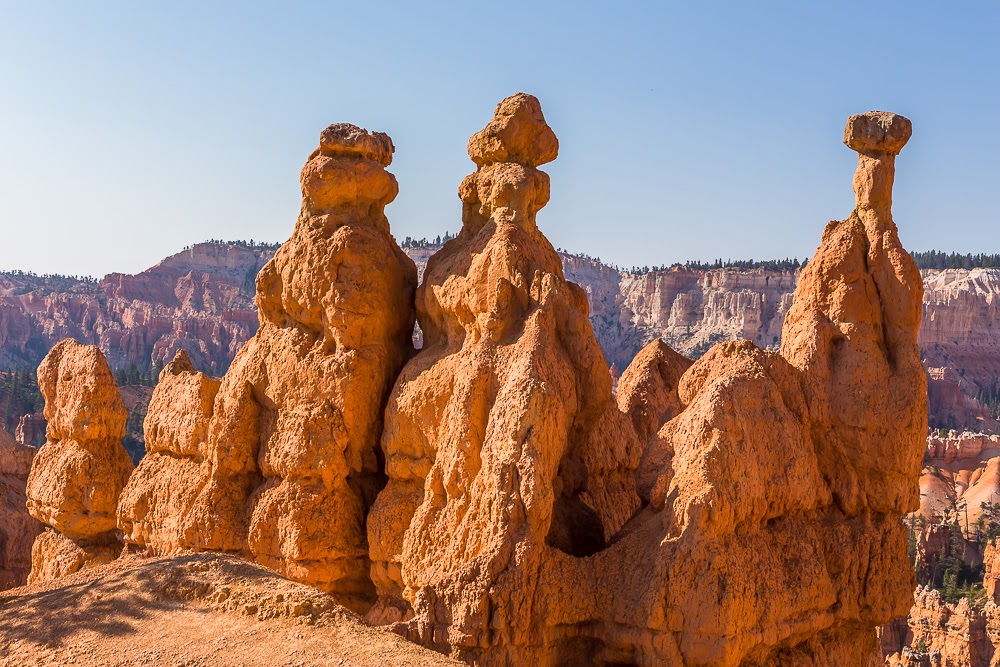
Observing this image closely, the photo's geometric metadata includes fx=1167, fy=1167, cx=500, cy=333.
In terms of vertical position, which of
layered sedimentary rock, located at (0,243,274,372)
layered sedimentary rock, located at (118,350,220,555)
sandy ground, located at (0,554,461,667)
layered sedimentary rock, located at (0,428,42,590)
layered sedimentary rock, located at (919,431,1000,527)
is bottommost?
layered sedimentary rock, located at (919,431,1000,527)

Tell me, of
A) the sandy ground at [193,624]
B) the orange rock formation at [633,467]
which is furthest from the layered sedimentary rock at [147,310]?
the sandy ground at [193,624]

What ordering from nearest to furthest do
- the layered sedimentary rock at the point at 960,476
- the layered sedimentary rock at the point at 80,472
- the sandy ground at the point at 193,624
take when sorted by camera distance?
the sandy ground at the point at 193,624 < the layered sedimentary rock at the point at 80,472 < the layered sedimentary rock at the point at 960,476

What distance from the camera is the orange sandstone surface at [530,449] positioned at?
10.3 meters

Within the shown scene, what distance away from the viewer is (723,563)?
10086 millimetres

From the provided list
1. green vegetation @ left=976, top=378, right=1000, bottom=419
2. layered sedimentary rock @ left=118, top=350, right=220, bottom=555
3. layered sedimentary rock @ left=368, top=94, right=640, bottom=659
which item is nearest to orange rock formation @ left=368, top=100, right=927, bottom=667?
layered sedimentary rock @ left=368, top=94, right=640, bottom=659

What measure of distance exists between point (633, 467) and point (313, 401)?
3656mm

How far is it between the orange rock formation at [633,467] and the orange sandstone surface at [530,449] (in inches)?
1.0

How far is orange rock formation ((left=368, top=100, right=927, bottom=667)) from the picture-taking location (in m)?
10.2

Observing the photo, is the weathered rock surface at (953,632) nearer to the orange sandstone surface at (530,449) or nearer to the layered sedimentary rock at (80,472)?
the orange sandstone surface at (530,449)

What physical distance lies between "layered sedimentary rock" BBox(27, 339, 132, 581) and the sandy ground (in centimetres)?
464

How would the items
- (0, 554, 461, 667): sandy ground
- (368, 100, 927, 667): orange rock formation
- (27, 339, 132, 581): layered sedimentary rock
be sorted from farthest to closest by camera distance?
1. (27, 339, 132, 581): layered sedimentary rock
2. (368, 100, 927, 667): orange rock formation
3. (0, 554, 461, 667): sandy ground

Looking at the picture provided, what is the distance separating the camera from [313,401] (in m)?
13.1

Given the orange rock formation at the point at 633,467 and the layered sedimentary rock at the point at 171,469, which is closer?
the orange rock formation at the point at 633,467

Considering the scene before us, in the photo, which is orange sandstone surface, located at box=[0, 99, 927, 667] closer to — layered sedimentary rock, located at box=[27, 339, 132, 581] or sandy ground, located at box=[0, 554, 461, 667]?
sandy ground, located at box=[0, 554, 461, 667]
